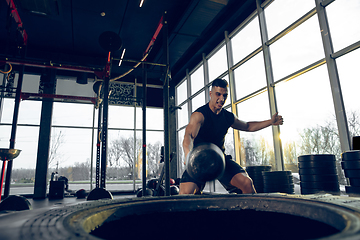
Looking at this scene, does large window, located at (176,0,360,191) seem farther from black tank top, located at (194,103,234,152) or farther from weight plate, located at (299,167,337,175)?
black tank top, located at (194,103,234,152)

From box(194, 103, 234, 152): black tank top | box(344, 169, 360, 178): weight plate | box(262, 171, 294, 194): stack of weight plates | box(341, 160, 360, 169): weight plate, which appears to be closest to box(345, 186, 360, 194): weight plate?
box(344, 169, 360, 178): weight plate

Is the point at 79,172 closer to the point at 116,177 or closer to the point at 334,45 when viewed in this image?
the point at 116,177

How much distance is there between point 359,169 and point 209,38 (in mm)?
5351

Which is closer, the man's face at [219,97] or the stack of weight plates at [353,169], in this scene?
the man's face at [219,97]

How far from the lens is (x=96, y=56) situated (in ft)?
26.6

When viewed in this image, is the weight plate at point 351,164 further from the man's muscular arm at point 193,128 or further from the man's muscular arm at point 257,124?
the man's muscular arm at point 193,128

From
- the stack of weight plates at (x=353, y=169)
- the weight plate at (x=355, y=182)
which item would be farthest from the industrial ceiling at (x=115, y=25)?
the weight plate at (x=355, y=182)

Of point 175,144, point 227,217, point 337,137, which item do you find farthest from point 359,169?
point 175,144

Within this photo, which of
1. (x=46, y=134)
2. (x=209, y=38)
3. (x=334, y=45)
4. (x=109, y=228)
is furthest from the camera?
(x=46, y=134)

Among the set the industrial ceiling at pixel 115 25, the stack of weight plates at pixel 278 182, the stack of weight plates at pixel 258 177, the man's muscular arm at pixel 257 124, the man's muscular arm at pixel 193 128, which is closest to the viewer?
the man's muscular arm at pixel 193 128

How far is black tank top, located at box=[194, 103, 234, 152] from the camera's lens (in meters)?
2.33

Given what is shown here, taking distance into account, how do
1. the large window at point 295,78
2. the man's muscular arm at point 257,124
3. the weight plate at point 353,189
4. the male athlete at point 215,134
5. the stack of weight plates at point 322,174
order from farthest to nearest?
the large window at point 295,78, the stack of weight plates at point 322,174, the weight plate at point 353,189, the man's muscular arm at point 257,124, the male athlete at point 215,134

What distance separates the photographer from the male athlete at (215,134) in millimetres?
2158

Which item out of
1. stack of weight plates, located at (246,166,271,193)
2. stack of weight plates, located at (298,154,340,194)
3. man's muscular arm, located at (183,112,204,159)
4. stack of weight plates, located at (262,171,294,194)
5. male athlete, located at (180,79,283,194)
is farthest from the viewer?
stack of weight plates, located at (246,166,271,193)
